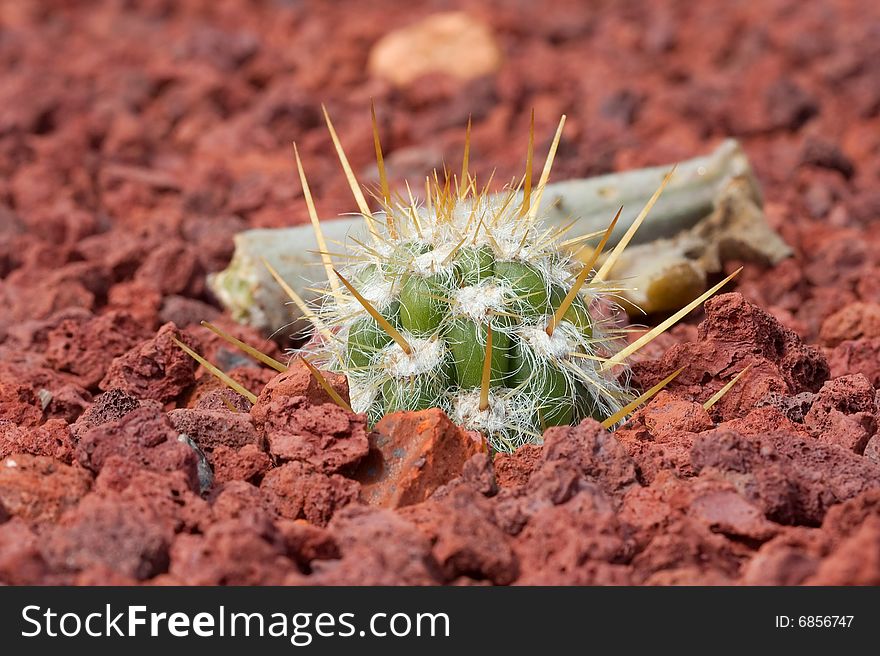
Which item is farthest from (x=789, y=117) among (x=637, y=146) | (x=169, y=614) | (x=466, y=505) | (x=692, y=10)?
(x=169, y=614)

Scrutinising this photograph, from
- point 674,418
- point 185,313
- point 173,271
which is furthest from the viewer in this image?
point 173,271

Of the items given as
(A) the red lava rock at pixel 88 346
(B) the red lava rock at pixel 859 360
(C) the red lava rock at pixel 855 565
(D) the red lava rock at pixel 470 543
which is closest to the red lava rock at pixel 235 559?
(D) the red lava rock at pixel 470 543

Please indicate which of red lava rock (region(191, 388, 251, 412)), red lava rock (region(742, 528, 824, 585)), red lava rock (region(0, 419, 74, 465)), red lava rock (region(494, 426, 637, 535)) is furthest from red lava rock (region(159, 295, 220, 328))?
red lava rock (region(742, 528, 824, 585))

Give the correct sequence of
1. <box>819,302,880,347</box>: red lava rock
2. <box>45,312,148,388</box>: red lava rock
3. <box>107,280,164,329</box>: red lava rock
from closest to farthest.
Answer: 1. <box>45,312,148,388</box>: red lava rock
2. <box>819,302,880,347</box>: red lava rock
3. <box>107,280,164,329</box>: red lava rock

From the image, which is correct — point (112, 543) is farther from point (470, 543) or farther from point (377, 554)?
point (470, 543)

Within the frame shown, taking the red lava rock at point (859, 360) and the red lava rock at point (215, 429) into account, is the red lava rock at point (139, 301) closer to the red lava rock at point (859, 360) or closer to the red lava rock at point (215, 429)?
the red lava rock at point (215, 429)

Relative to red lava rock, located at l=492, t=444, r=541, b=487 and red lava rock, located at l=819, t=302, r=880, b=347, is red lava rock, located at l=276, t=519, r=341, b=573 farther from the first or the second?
red lava rock, located at l=819, t=302, r=880, b=347

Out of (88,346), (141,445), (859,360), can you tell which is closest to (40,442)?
(141,445)
